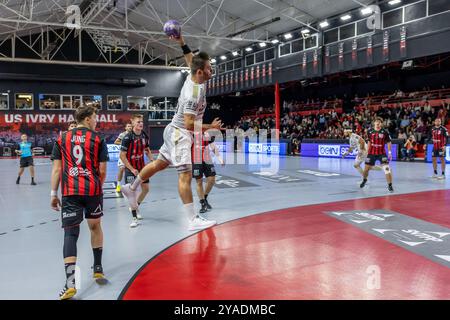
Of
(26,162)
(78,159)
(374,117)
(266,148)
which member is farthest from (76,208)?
(266,148)

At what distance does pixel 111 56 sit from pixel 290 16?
16355 millimetres

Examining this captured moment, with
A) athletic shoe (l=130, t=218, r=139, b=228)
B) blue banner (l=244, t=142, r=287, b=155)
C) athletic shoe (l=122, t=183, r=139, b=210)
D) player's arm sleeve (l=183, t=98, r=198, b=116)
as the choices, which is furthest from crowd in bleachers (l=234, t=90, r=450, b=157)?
player's arm sleeve (l=183, t=98, r=198, b=116)

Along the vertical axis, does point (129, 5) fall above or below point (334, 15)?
above

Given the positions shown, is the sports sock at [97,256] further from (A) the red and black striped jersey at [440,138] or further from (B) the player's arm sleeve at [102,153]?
(A) the red and black striped jersey at [440,138]

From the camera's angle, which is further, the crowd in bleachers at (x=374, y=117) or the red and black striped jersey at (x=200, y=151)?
the crowd in bleachers at (x=374, y=117)

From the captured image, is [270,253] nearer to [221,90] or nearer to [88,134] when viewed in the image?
[88,134]

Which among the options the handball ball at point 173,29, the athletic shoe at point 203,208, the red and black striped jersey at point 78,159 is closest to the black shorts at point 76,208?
the red and black striped jersey at point 78,159

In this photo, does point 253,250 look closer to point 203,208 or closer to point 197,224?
point 197,224

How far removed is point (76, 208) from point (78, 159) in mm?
419

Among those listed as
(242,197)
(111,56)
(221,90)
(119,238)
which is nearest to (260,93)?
(221,90)

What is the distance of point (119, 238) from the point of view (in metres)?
5.27

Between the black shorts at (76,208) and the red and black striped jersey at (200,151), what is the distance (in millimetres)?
1808

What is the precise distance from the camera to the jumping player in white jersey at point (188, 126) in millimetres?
4500
